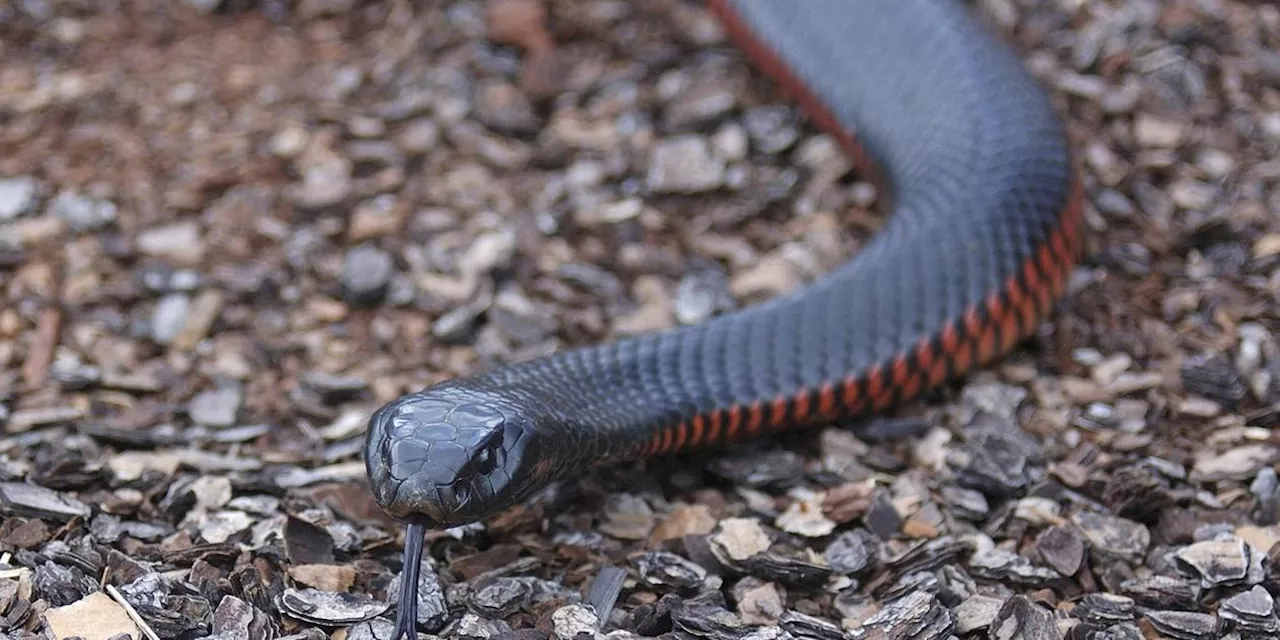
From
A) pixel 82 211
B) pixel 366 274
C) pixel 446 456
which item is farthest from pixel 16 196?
pixel 446 456

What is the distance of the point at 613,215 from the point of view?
6.14 meters

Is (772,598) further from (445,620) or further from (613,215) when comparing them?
(613,215)

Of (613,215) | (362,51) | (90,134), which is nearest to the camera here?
(613,215)

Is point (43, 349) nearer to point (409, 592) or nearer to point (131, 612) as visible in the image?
point (131, 612)

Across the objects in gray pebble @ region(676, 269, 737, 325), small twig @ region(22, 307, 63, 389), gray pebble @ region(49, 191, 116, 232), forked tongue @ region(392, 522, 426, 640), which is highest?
forked tongue @ region(392, 522, 426, 640)

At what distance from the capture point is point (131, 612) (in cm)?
366

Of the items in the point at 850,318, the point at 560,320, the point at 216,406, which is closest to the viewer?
the point at 850,318

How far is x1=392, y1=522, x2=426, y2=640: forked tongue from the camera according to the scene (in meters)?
3.58

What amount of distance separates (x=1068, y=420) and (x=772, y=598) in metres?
1.49

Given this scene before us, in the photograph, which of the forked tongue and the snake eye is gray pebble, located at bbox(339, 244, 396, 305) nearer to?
the snake eye

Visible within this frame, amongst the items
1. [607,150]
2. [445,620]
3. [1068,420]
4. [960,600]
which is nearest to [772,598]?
[960,600]

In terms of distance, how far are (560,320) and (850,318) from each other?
1.25 metres

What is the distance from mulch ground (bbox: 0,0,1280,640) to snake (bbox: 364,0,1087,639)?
182mm

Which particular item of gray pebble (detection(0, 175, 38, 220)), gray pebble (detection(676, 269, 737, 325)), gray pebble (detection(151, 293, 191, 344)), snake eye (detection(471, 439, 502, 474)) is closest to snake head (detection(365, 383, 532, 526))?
snake eye (detection(471, 439, 502, 474))
